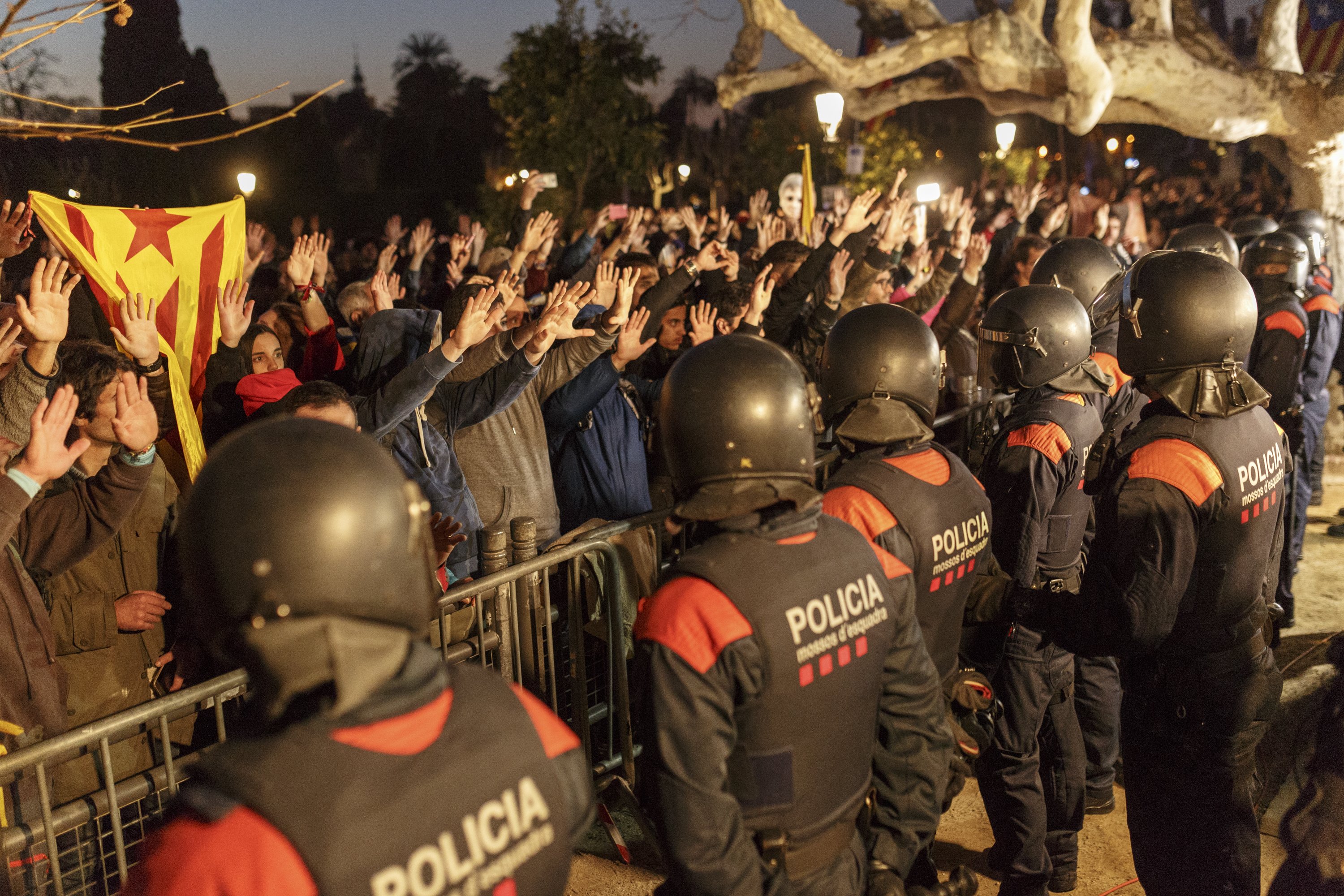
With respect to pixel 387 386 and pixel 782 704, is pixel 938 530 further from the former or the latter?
pixel 387 386

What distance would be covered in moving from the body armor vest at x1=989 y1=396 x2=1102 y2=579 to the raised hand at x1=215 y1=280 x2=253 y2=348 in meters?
3.96

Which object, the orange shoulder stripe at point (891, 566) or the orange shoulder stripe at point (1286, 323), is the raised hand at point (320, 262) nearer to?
the orange shoulder stripe at point (891, 566)

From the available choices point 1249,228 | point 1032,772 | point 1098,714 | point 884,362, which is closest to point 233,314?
point 884,362

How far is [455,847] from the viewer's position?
164 cm

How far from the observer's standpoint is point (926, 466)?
3.26 m

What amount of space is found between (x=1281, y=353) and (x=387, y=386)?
6.19 meters

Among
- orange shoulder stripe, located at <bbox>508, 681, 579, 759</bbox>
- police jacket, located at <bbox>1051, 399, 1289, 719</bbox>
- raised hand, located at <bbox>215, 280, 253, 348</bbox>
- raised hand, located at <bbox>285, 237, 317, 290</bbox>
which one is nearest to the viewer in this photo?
orange shoulder stripe, located at <bbox>508, 681, 579, 759</bbox>

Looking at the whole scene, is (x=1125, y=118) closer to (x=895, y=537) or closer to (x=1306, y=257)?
(x=1306, y=257)

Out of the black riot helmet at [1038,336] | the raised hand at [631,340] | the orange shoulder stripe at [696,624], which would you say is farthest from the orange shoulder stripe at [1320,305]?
the orange shoulder stripe at [696,624]

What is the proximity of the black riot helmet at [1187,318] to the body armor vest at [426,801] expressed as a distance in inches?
116

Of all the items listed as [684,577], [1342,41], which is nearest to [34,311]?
[684,577]

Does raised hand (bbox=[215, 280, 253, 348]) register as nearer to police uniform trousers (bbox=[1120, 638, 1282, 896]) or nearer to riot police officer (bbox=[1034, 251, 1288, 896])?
riot police officer (bbox=[1034, 251, 1288, 896])

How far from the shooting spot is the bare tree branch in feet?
31.9

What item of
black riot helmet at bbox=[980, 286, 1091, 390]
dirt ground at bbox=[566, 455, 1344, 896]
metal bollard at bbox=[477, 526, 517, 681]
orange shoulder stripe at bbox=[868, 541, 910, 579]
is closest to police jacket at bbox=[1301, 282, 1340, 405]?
dirt ground at bbox=[566, 455, 1344, 896]
